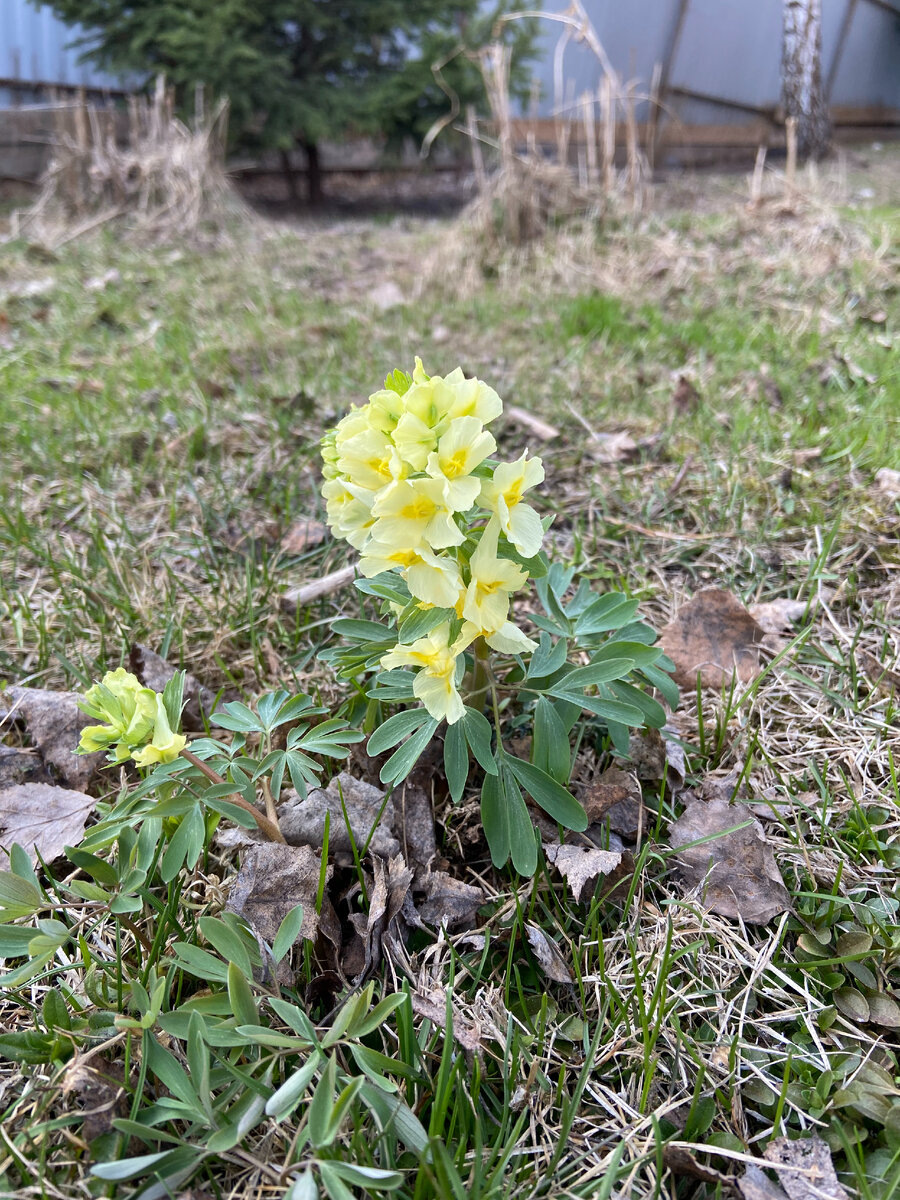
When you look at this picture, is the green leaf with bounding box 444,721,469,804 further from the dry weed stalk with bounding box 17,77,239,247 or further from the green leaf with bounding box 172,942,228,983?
the dry weed stalk with bounding box 17,77,239,247

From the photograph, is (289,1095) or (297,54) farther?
(297,54)

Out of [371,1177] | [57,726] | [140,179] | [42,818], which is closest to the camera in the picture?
[371,1177]

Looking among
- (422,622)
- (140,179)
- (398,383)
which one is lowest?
(422,622)

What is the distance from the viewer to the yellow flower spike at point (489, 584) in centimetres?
96

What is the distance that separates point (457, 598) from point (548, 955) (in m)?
0.56

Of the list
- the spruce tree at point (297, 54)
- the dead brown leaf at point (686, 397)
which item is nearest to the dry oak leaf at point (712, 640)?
the dead brown leaf at point (686, 397)

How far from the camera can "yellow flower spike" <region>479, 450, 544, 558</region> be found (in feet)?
3.17

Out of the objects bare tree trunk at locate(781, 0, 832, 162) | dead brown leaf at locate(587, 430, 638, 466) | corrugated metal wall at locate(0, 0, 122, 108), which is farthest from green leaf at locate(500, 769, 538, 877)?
bare tree trunk at locate(781, 0, 832, 162)

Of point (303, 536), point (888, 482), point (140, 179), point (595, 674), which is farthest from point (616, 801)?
point (140, 179)

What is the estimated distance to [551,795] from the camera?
1.09 m

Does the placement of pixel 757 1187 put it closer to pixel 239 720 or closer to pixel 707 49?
pixel 239 720

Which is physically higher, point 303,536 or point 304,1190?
point 303,536

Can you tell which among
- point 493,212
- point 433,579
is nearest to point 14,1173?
point 433,579

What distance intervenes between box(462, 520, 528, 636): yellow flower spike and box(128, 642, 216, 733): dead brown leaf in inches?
27.6
